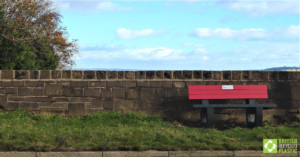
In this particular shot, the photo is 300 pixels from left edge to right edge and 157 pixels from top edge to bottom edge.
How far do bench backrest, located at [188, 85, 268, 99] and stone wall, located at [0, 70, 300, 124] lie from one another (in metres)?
0.52

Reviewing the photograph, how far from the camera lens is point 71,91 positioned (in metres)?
10.9

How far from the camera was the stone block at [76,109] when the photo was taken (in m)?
10.9

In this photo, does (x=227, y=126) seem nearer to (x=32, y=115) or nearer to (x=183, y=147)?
(x=183, y=147)

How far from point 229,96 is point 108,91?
10.9ft

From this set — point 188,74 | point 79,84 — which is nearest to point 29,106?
point 79,84

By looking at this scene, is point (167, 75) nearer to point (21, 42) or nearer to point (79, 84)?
point (79, 84)

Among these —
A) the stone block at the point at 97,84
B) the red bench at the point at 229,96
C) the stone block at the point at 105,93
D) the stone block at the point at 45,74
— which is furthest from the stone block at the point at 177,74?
the stone block at the point at 45,74

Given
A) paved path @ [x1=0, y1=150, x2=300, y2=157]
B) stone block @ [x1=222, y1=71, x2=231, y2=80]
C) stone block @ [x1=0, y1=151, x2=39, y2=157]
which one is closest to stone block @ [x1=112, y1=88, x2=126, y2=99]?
stone block @ [x1=222, y1=71, x2=231, y2=80]

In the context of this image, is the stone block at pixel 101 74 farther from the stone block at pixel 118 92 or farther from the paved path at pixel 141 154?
the paved path at pixel 141 154

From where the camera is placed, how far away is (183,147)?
7.18 meters

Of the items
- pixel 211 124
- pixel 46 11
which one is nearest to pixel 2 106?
pixel 211 124

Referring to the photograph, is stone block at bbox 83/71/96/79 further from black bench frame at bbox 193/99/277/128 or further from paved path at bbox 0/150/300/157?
paved path at bbox 0/150/300/157

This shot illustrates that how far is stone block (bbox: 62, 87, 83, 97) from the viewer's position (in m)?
10.9

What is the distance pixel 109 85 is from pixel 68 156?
14.2ft
